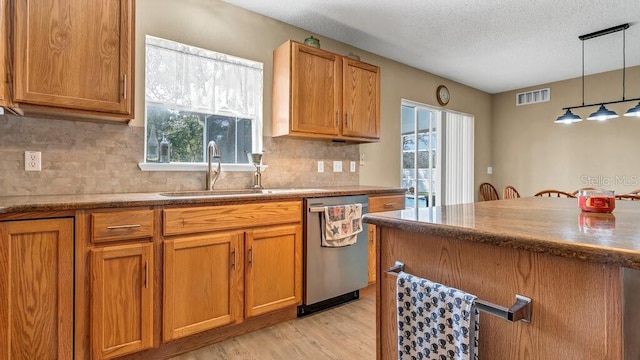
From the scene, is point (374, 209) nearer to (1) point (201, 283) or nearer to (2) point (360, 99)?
(2) point (360, 99)

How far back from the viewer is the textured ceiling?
276cm

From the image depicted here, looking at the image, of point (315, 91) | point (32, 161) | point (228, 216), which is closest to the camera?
point (32, 161)

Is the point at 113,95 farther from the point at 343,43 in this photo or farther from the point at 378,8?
the point at 343,43

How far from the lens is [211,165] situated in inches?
101

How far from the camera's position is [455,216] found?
1.15 meters

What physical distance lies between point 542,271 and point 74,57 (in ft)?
7.59

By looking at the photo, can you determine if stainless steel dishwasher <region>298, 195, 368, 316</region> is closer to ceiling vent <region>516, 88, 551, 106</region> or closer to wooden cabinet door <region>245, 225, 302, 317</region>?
wooden cabinet door <region>245, 225, 302, 317</region>

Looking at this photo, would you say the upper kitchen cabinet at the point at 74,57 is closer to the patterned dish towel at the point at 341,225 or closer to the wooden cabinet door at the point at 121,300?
the wooden cabinet door at the point at 121,300

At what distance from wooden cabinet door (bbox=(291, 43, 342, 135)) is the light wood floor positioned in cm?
152

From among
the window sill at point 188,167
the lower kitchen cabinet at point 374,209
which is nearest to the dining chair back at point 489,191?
the lower kitchen cabinet at point 374,209

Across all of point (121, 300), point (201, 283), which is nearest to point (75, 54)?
point (121, 300)

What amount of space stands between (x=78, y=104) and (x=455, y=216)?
1.99 meters

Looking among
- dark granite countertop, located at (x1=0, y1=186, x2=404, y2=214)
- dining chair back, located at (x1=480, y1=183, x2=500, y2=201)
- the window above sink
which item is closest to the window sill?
the window above sink

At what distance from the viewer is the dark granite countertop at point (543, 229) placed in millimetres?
707
